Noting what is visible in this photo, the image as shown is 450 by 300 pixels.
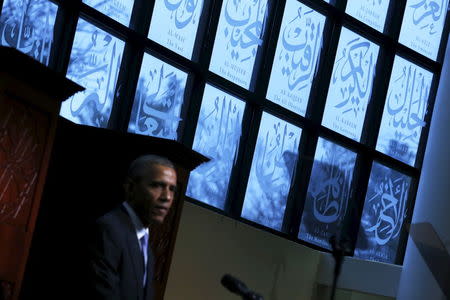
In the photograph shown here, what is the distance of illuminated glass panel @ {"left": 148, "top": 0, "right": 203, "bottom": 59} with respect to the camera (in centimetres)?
724

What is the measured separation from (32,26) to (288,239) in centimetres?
286

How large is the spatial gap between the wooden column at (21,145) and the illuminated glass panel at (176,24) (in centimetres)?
241

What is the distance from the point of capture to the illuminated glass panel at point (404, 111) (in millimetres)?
8805

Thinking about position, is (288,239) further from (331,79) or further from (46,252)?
(46,252)

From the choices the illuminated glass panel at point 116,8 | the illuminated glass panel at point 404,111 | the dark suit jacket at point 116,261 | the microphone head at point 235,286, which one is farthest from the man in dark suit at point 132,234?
the illuminated glass panel at point 404,111

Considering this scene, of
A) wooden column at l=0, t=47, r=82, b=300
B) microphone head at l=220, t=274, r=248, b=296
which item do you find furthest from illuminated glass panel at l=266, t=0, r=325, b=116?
microphone head at l=220, t=274, r=248, b=296

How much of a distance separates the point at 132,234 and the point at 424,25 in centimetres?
601

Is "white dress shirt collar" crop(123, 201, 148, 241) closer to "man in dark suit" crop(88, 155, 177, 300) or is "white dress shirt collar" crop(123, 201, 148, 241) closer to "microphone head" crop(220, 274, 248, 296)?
"man in dark suit" crop(88, 155, 177, 300)

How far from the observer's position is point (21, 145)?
469cm

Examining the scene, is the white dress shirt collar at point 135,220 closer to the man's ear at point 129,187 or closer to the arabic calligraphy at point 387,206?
the man's ear at point 129,187

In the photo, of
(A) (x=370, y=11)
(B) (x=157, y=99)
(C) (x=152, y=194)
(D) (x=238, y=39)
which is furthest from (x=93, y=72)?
(C) (x=152, y=194)

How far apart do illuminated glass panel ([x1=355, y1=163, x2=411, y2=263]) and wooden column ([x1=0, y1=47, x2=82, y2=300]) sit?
4298 millimetres

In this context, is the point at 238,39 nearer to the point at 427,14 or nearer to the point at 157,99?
the point at 157,99

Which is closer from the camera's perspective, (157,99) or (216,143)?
(157,99)
